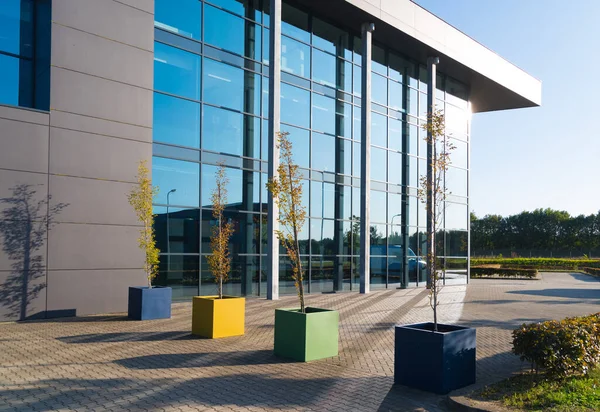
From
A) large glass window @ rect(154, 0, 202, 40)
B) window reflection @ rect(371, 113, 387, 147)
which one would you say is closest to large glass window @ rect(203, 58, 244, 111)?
large glass window @ rect(154, 0, 202, 40)

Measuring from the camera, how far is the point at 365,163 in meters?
23.1

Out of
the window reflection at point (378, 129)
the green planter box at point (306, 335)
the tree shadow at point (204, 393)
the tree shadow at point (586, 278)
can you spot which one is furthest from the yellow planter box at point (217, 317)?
the tree shadow at point (586, 278)

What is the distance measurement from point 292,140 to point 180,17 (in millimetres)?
6250

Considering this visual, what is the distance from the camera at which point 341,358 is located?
980 centimetres

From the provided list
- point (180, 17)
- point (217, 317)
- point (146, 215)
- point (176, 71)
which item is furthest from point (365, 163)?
point (217, 317)

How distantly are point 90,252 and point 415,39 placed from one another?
1765 cm

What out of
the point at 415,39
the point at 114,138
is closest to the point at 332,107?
the point at 415,39

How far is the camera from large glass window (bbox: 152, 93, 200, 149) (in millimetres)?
16859

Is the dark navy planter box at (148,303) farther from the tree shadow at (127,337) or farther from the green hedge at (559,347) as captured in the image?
the green hedge at (559,347)

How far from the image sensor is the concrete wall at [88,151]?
13594mm

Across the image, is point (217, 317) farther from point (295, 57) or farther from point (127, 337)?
point (295, 57)

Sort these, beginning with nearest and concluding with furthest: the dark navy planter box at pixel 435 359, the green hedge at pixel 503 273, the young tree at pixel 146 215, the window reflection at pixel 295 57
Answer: the dark navy planter box at pixel 435 359 < the young tree at pixel 146 215 < the window reflection at pixel 295 57 < the green hedge at pixel 503 273

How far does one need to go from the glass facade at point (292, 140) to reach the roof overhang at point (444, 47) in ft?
2.70

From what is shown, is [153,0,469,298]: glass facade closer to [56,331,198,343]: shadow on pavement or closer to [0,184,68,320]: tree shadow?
[0,184,68,320]: tree shadow
